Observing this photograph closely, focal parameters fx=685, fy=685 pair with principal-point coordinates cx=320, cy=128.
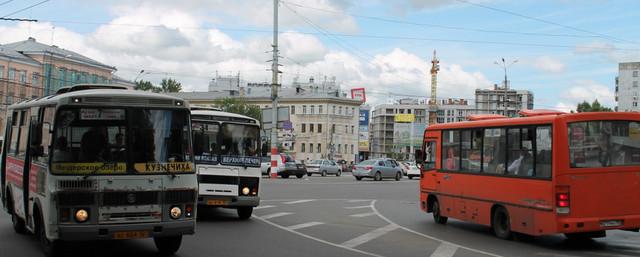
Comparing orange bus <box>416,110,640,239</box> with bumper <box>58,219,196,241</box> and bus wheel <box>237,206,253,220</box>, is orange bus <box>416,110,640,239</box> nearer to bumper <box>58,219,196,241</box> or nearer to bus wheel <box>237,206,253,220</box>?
bus wheel <box>237,206,253,220</box>

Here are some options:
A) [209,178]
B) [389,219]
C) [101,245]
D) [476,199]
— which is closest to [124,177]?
[101,245]

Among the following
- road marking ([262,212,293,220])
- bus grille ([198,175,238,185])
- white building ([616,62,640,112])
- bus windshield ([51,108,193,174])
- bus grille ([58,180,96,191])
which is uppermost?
white building ([616,62,640,112])

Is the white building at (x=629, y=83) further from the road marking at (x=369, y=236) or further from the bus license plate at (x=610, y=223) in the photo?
the bus license plate at (x=610, y=223)

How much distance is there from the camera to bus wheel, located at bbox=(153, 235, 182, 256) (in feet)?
35.2

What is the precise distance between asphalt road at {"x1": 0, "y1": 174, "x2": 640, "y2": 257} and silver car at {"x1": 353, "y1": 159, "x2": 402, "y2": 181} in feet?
89.9

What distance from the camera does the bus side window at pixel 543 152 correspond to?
12.3 m

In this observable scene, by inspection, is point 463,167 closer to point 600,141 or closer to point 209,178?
point 600,141

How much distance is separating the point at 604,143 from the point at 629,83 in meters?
140

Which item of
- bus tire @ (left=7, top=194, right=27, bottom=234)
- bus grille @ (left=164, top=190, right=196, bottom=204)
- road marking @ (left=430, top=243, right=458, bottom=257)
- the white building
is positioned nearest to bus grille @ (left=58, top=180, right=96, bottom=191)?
bus grille @ (left=164, top=190, right=196, bottom=204)

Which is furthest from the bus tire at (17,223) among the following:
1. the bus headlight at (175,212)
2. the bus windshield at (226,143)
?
the bus headlight at (175,212)

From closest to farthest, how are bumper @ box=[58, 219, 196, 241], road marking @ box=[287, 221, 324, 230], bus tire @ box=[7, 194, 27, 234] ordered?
Answer: bumper @ box=[58, 219, 196, 241], bus tire @ box=[7, 194, 27, 234], road marking @ box=[287, 221, 324, 230]

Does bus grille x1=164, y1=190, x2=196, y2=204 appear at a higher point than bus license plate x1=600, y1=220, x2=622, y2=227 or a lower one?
higher

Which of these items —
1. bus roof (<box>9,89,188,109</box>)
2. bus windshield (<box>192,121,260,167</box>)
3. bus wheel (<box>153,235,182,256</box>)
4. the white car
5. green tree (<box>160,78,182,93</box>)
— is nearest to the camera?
bus roof (<box>9,89,188,109</box>)

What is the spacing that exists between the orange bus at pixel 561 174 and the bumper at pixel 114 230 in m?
6.40
